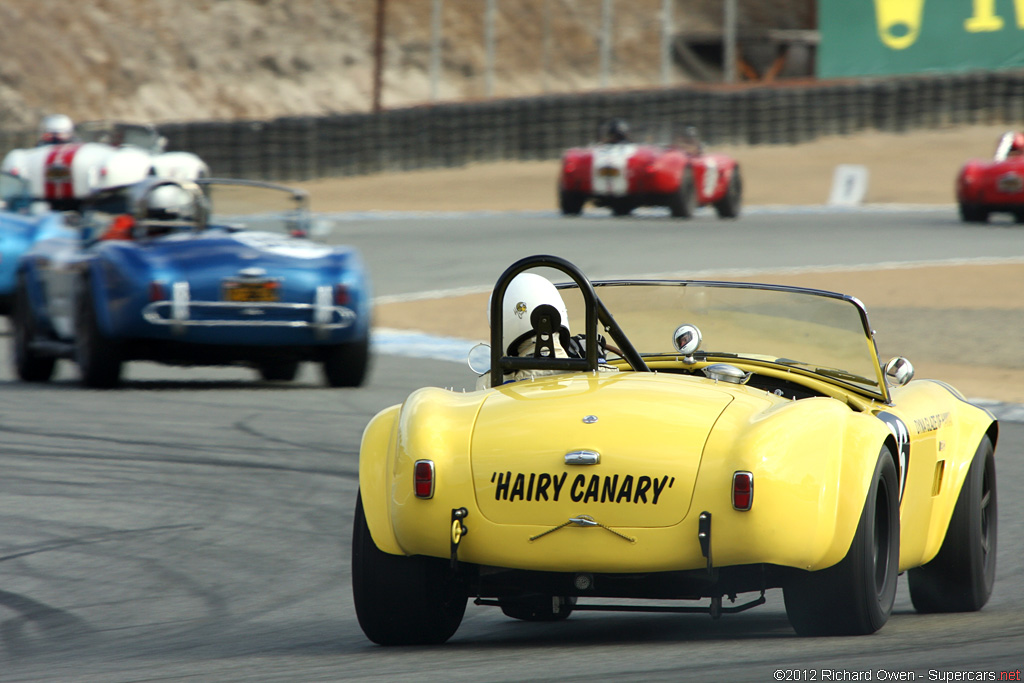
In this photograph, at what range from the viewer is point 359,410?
9406mm

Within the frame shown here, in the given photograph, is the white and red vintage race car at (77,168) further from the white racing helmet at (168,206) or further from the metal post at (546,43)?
the metal post at (546,43)

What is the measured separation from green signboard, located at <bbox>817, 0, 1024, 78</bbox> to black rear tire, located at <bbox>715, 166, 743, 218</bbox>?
1348 centimetres

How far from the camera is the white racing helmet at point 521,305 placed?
4840mm

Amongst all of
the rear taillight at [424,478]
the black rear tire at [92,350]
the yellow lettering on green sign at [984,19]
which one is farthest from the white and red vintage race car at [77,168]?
the yellow lettering on green sign at [984,19]

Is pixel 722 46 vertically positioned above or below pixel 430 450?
above

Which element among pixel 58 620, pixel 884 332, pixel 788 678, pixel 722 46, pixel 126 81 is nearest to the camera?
pixel 788 678

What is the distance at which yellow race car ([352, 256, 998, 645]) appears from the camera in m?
4.00

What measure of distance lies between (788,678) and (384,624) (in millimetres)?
1158

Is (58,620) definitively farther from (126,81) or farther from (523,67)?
(523,67)

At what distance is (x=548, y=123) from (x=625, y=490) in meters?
31.7

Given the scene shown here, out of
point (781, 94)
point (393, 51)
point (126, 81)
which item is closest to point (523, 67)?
point (393, 51)

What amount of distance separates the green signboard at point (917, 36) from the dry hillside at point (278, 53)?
931 centimetres

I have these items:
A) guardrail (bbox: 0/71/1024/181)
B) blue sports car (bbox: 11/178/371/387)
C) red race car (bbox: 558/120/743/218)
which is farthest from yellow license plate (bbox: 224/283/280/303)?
guardrail (bbox: 0/71/1024/181)

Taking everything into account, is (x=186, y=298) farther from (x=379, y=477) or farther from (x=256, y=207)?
(x=379, y=477)
